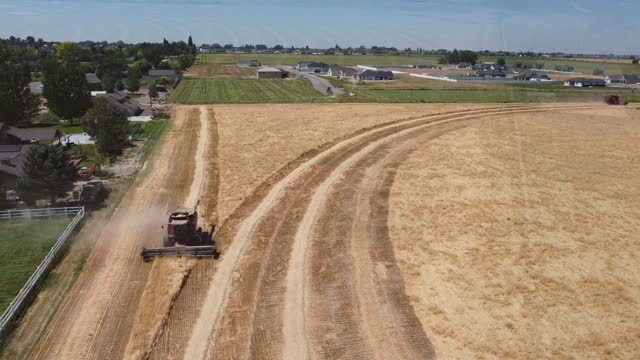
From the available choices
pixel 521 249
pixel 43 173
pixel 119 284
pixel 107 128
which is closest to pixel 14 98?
pixel 107 128

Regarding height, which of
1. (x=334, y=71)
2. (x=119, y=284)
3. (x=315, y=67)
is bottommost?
(x=119, y=284)

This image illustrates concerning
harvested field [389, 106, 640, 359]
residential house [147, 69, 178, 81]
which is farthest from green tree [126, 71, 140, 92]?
harvested field [389, 106, 640, 359]

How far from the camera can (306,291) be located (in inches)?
751

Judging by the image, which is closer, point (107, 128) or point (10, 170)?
point (10, 170)

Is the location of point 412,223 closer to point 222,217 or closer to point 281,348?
point 222,217

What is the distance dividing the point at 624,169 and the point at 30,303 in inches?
1740

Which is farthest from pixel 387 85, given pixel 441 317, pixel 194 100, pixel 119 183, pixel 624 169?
pixel 441 317

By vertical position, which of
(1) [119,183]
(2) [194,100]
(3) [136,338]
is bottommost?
(3) [136,338]

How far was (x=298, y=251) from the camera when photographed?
74.3 ft

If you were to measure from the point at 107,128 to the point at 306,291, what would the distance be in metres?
25.5

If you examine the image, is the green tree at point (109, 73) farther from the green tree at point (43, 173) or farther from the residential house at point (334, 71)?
the residential house at point (334, 71)

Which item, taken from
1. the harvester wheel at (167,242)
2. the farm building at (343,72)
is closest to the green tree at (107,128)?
the harvester wheel at (167,242)

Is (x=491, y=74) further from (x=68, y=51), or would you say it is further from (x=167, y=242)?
(x=167, y=242)

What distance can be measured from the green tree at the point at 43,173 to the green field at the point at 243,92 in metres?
50.4
